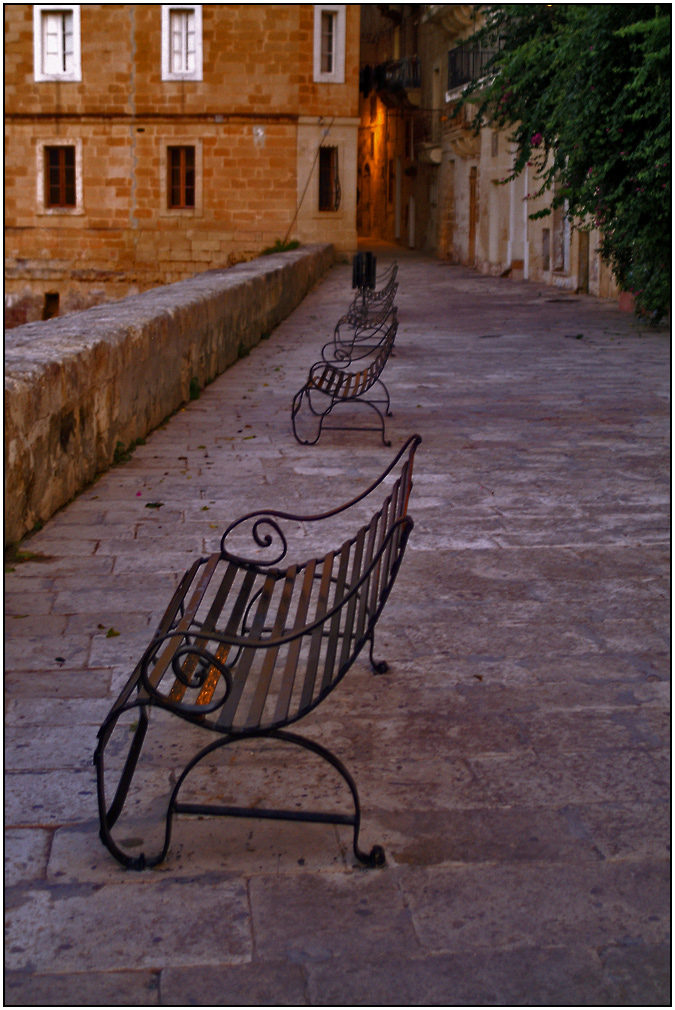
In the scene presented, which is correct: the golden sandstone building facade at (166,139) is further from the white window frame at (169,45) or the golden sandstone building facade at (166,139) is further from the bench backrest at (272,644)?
the bench backrest at (272,644)

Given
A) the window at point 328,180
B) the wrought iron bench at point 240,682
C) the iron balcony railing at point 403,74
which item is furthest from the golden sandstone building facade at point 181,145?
the wrought iron bench at point 240,682

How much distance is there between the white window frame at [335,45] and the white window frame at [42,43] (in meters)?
6.61

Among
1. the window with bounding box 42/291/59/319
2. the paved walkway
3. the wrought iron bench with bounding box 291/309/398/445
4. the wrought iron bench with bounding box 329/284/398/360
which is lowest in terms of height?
the paved walkway

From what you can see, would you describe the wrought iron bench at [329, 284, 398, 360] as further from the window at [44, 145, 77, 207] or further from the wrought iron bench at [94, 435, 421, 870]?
the window at [44, 145, 77, 207]

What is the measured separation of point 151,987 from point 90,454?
4.11 meters

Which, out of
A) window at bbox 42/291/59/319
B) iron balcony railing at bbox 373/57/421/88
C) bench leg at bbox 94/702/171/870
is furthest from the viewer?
iron balcony railing at bbox 373/57/421/88

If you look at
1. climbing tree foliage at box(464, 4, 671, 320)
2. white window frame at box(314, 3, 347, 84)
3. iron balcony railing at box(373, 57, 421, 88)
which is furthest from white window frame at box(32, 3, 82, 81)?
climbing tree foliage at box(464, 4, 671, 320)

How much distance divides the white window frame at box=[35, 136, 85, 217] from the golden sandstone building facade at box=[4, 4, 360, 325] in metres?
0.04

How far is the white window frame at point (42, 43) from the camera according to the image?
3005 centimetres

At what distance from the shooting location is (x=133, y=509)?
5449 millimetres

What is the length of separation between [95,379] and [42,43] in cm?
2845

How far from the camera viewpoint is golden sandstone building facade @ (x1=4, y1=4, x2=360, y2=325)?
1151 inches

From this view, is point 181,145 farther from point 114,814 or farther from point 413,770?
point 114,814

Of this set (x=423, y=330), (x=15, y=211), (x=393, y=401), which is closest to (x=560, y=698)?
(x=393, y=401)
